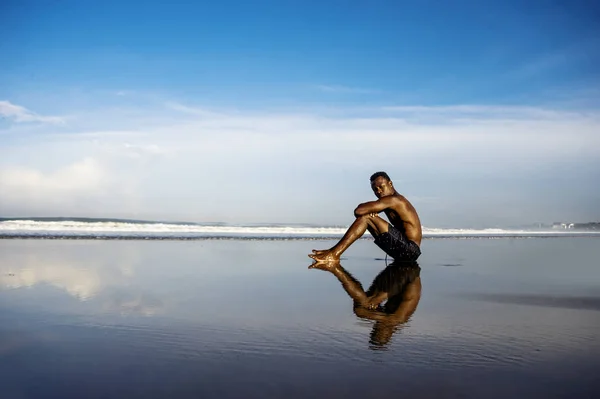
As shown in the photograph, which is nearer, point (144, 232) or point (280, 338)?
point (280, 338)

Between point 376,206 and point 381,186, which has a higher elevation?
point 381,186

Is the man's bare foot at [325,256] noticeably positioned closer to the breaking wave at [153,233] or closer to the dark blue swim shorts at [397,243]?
the dark blue swim shorts at [397,243]

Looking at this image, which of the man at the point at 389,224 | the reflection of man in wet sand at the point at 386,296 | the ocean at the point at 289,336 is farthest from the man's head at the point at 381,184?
the ocean at the point at 289,336

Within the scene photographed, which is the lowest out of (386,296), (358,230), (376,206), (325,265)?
(386,296)

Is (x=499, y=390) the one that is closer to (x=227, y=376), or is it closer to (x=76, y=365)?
(x=227, y=376)

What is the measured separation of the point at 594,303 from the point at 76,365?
16.8 feet

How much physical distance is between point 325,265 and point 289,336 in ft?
19.1

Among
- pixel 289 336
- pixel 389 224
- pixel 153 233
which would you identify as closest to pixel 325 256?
pixel 389 224

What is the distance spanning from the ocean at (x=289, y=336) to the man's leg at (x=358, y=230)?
5.52 feet

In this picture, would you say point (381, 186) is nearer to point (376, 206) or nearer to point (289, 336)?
point (376, 206)

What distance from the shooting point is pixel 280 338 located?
3.75m

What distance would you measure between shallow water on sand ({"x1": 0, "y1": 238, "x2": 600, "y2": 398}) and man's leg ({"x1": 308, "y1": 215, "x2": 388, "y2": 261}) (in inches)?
79.2

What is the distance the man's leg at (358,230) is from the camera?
9.40m

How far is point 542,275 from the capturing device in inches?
332
